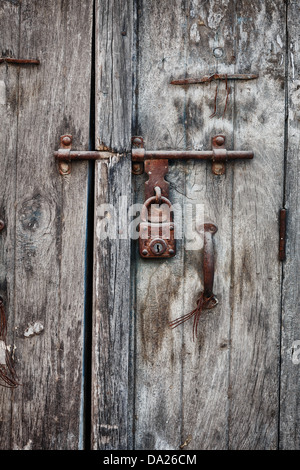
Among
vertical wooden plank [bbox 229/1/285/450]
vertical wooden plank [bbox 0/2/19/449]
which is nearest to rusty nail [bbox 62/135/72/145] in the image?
vertical wooden plank [bbox 0/2/19/449]

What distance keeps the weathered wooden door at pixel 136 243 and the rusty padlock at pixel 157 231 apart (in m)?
0.04

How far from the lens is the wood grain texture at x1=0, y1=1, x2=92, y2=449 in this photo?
1.11 meters

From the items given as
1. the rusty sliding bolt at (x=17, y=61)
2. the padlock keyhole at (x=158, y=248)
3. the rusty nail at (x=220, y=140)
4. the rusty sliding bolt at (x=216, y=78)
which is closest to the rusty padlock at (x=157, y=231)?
the padlock keyhole at (x=158, y=248)

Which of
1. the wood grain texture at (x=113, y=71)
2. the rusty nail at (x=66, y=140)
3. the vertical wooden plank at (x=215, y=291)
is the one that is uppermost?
the wood grain texture at (x=113, y=71)

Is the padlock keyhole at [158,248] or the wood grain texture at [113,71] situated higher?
the wood grain texture at [113,71]

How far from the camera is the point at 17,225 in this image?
1.12 m

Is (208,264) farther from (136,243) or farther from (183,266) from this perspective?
(136,243)

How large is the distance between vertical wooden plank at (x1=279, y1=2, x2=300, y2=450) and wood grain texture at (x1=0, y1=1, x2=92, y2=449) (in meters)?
0.60

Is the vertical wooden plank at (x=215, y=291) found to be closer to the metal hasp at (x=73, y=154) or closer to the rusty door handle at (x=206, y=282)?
the rusty door handle at (x=206, y=282)

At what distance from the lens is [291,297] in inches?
44.5

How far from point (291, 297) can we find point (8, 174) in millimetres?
917

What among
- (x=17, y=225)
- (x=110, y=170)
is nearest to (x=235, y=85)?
(x=110, y=170)

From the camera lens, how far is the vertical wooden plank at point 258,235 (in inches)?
44.3

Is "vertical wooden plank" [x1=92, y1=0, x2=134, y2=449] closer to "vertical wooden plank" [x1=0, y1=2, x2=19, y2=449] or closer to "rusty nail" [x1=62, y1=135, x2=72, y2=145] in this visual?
"rusty nail" [x1=62, y1=135, x2=72, y2=145]
